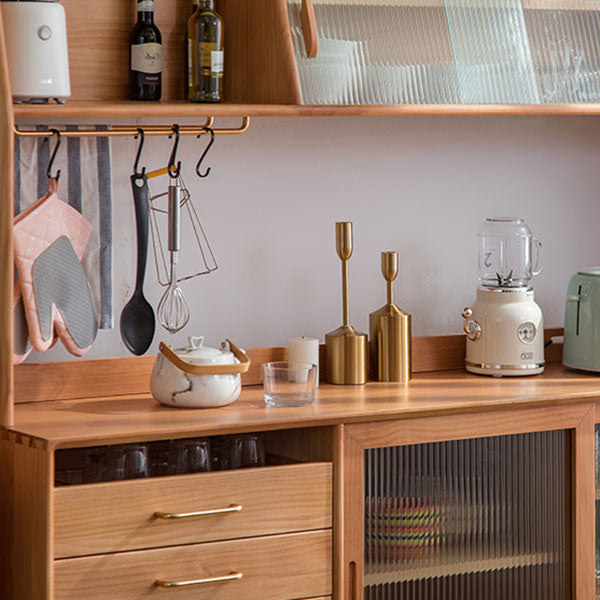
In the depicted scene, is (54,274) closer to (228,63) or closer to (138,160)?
(138,160)

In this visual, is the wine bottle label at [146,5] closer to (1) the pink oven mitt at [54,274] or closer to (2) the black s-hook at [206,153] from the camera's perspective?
(2) the black s-hook at [206,153]

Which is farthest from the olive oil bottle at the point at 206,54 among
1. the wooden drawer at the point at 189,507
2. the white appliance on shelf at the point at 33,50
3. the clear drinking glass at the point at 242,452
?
the wooden drawer at the point at 189,507

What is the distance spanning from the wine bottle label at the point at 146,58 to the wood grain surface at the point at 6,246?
421 millimetres

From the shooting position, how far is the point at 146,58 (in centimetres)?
261

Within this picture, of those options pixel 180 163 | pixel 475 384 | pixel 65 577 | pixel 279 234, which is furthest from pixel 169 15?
pixel 65 577

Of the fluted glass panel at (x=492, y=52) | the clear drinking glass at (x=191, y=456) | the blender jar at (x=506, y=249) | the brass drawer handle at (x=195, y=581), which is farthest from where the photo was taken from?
the blender jar at (x=506, y=249)

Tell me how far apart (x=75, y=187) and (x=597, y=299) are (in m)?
Answer: 1.27

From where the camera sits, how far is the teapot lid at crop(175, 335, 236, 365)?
2498mm

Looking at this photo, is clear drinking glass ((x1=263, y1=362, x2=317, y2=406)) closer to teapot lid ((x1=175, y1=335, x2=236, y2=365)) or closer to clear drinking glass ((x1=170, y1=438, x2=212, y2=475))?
teapot lid ((x1=175, y1=335, x2=236, y2=365))

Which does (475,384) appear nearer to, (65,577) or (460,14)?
(460,14)

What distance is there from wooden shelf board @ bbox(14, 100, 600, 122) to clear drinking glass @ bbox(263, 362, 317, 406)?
0.54 m

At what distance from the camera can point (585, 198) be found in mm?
3336

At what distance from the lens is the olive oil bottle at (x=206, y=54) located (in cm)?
262

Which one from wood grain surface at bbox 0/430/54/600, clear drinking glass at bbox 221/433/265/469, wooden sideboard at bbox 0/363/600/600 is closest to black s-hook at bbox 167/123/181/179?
wooden sideboard at bbox 0/363/600/600
